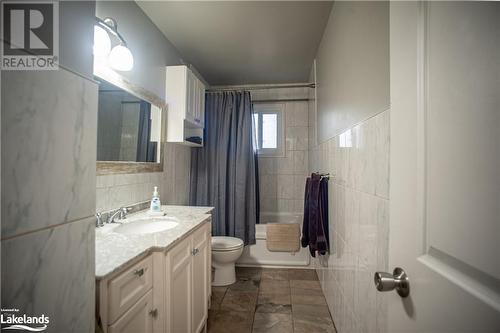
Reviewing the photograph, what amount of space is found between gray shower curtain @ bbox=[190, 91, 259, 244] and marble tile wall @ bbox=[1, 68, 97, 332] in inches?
82.9

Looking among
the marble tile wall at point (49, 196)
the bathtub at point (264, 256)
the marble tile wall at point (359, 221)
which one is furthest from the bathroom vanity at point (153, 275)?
the bathtub at point (264, 256)

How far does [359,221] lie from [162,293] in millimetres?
1034

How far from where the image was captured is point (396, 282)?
55 centimetres

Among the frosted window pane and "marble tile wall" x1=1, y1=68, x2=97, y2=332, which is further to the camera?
the frosted window pane

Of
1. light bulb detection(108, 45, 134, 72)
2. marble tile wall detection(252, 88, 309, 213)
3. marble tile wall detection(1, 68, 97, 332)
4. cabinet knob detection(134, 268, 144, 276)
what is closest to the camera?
marble tile wall detection(1, 68, 97, 332)

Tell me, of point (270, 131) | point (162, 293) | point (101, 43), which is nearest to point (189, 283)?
point (162, 293)

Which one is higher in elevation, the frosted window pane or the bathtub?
the frosted window pane

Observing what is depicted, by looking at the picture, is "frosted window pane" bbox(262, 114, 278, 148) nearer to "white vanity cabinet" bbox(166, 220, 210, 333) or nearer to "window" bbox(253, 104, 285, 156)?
"window" bbox(253, 104, 285, 156)

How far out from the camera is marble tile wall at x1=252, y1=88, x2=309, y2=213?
10.4 ft

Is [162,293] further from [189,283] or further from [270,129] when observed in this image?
[270,129]

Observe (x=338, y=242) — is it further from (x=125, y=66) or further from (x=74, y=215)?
(x=125, y=66)

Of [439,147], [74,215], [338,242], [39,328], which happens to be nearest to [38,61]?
[74,215]

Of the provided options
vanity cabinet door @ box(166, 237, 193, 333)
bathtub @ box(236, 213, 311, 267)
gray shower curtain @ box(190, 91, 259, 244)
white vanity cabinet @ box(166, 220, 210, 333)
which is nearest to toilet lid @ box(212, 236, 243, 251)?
gray shower curtain @ box(190, 91, 259, 244)

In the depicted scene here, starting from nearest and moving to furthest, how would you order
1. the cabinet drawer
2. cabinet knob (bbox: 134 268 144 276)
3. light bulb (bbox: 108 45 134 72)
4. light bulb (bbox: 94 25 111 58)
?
the cabinet drawer, cabinet knob (bbox: 134 268 144 276), light bulb (bbox: 94 25 111 58), light bulb (bbox: 108 45 134 72)
